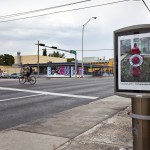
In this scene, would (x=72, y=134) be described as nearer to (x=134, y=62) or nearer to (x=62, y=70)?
(x=134, y=62)

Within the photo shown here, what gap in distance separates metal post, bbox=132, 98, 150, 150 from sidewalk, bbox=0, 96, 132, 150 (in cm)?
143

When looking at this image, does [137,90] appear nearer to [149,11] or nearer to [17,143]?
[17,143]

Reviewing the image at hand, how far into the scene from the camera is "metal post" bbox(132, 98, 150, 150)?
4008mm

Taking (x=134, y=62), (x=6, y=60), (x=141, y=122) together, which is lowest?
(x=141, y=122)

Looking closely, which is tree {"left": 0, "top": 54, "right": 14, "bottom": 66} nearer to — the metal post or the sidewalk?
the sidewalk

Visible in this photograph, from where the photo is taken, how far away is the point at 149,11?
778 inches

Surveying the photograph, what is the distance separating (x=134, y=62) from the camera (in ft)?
13.4

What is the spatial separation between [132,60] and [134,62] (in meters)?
0.04

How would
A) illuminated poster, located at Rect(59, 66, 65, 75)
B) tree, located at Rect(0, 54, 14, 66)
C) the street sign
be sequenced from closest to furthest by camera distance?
the street sign → illuminated poster, located at Rect(59, 66, 65, 75) → tree, located at Rect(0, 54, 14, 66)

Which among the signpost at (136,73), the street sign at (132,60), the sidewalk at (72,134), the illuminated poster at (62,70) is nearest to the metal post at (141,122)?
the signpost at (136,73)

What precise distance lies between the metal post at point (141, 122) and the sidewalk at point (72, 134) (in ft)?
4.68

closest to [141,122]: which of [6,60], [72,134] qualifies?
[72,134]

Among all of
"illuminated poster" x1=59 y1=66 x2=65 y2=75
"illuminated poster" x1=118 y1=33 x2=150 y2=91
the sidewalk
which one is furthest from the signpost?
"illuminated poster" x1=59 y1=66 x2=65 y2=75

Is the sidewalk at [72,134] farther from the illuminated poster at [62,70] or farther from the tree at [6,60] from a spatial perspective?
the tree at [6,60]
